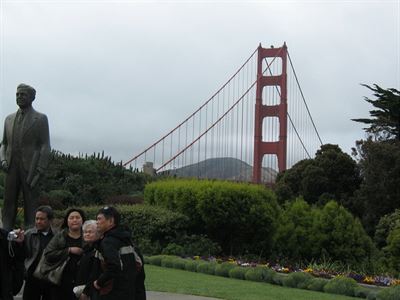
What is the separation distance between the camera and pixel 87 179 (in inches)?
973

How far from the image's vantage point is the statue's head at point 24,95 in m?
7.88

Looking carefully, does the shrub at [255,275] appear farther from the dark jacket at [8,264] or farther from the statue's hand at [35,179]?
the dark jacket at [8,264]

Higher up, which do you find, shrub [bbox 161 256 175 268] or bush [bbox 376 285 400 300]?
shrub [bbox 161 256 175 268]

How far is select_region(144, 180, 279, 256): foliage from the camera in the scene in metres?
17.4

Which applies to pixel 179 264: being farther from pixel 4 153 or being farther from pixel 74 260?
pixel 74 260

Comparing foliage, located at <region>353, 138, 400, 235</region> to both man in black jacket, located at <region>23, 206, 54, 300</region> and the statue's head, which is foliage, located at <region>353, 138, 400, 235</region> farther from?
man in black jacket, located at <region>23, 206, 54, 300</region>

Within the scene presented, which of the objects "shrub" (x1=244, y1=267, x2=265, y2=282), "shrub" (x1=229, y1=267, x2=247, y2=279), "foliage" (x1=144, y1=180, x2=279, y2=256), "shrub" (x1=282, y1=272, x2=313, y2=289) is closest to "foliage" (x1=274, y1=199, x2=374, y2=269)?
"foliage" (x1=144, y1=180, x2=279, y2=256)

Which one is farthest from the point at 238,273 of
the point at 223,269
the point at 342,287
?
the point at 342,287

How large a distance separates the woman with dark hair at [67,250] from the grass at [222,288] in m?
3.90

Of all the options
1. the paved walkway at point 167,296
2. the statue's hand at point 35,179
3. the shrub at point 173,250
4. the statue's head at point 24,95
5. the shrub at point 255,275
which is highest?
the statue's head at point 24,95

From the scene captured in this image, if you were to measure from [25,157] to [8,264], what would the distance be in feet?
8.36

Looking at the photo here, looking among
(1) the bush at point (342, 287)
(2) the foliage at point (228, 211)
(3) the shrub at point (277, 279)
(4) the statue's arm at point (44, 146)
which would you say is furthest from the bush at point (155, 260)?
(4) the statue's arm at point (44, 146)

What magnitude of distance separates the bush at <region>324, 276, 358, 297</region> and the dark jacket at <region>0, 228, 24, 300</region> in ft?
20.6

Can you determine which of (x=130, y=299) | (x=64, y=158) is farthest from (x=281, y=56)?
(x=130, y=299)
